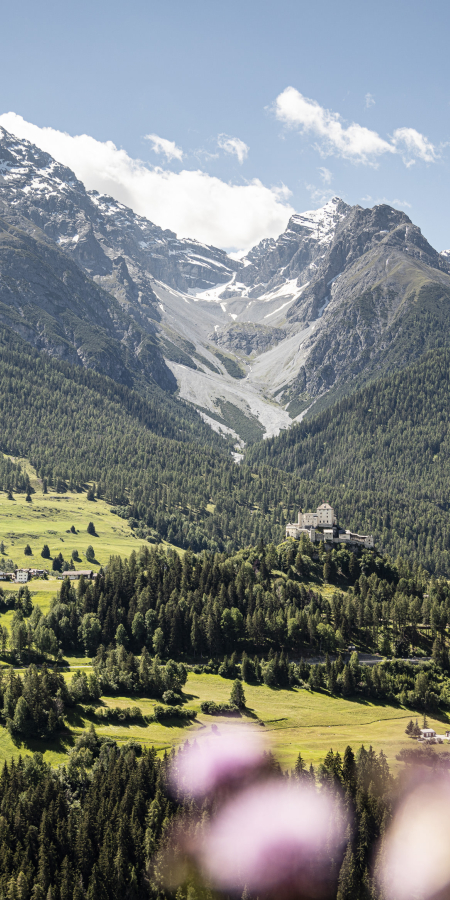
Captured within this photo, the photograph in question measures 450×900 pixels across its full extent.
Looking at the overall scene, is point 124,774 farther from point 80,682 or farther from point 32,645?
point 32,645

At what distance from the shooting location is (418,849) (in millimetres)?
94625

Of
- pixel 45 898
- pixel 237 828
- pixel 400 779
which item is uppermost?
pixel 400 779

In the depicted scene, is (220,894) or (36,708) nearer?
(220,894)

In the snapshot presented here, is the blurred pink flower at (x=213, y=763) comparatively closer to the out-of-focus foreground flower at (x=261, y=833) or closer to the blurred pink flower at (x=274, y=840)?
the out-of-focus foreground flower at (x=261, y=833)

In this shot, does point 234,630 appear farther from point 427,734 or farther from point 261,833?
point 261,833

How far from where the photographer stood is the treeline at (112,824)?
88.9 m

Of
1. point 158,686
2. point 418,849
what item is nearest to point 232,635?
point 158,686

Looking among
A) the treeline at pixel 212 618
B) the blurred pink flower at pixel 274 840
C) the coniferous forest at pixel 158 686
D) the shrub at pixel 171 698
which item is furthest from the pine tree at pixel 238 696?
the blurred pink flower at pixel 274 840

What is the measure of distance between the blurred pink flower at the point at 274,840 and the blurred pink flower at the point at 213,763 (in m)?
4.52

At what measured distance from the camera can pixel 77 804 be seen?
325ft

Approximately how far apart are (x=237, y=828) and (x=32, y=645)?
83.3 meters

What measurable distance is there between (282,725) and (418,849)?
4048cm

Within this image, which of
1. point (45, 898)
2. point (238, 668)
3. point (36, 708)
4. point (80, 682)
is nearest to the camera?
point (45, 898)

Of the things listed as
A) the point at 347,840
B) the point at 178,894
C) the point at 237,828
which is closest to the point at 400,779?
the point at 347,840
